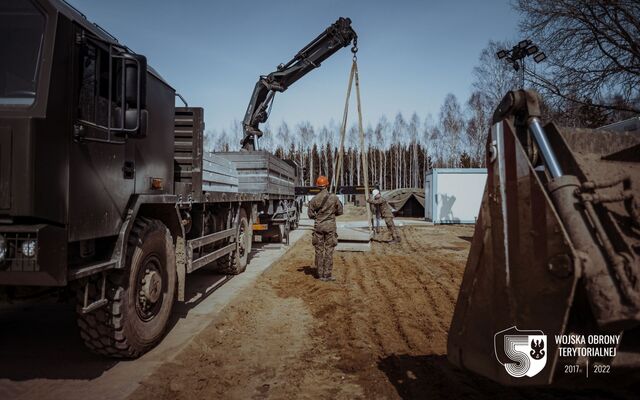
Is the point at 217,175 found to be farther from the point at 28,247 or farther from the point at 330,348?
the point at 28,247

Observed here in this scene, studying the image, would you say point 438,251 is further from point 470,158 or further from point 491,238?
point 470,158

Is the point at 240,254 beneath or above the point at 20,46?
beneath

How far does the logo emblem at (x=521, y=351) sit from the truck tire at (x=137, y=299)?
9.86ft

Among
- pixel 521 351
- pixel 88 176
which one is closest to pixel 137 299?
pixel 88 176

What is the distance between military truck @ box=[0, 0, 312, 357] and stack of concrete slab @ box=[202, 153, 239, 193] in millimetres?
987

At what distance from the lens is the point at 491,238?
2195 mm

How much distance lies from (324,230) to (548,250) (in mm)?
5897

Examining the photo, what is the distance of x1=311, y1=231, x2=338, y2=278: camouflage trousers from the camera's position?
7520 mm

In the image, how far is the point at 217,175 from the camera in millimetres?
6555

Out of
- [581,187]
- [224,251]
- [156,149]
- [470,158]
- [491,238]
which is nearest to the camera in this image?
[581,187]

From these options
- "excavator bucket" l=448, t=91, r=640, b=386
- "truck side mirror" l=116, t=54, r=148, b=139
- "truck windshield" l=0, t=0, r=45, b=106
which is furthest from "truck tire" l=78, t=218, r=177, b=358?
"excavator bucket" l=448, t=91, r=640, b=386

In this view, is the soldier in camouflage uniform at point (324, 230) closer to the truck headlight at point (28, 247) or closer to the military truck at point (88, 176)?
the military truck at point (88, 176)

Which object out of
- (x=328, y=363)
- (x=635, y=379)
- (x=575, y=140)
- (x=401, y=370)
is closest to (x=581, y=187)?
(x=575, y=140)

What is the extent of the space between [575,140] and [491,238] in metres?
0.81
